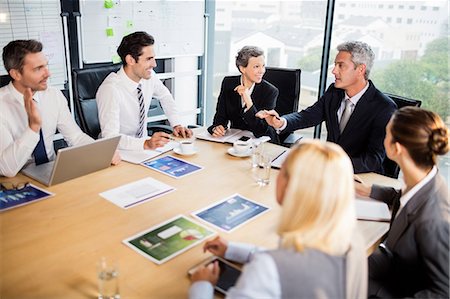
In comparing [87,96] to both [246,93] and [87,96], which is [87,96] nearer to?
[87,96]

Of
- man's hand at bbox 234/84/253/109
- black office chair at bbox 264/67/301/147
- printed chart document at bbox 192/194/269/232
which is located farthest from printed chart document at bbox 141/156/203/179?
black office chair at bbox 264/67/301/147

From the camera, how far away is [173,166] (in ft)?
6.97

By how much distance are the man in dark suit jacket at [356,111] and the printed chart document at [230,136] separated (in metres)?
0.15

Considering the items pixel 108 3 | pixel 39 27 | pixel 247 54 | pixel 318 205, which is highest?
pixel 108 3

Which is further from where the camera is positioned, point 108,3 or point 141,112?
point 108,3

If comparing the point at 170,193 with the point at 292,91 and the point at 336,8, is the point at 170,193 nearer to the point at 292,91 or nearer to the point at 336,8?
the point at 292,91

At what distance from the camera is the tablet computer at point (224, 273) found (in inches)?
48.5

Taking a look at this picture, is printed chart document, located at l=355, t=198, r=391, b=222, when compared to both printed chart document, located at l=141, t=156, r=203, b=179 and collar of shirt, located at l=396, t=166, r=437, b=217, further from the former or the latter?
printed chart document, located at l=141, t=156, r=203, b=179

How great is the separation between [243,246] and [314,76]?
2.98m

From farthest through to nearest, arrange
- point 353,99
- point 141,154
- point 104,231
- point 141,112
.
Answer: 1. point 141,112
2. point 353,99
3. point 141,154
4. point 104,231

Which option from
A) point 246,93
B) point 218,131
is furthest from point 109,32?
point 218,131

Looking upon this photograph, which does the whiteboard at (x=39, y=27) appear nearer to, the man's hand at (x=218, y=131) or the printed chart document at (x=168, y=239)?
the man's hand at (x=218, y=131)

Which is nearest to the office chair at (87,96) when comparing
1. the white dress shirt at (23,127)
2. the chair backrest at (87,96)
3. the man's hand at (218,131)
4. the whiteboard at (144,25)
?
the chair backrest at (87,96)

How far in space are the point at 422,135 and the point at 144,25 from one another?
120 inches
